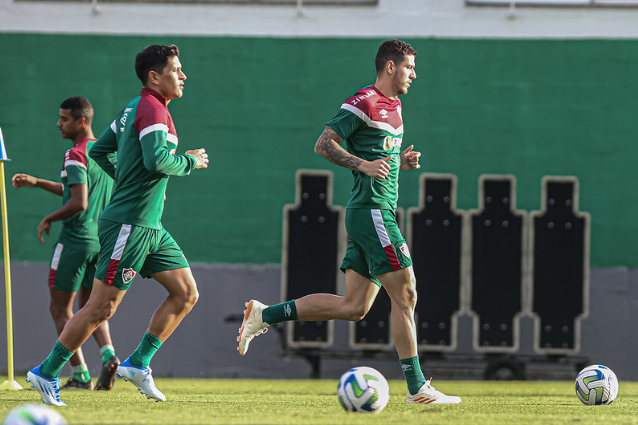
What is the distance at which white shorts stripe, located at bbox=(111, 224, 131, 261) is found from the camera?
17.1 ft

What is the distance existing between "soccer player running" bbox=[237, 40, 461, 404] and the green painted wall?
4.49m

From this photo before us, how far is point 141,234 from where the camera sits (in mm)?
5312

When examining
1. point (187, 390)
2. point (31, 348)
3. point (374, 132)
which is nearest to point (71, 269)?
point (187, 390)

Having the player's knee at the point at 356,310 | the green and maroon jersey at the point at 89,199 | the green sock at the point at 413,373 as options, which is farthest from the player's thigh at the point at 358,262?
the green and maroon jersey at the point at 89,199

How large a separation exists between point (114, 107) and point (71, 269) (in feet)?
12.4

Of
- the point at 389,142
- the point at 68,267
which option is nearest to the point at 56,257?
the point at 68,267

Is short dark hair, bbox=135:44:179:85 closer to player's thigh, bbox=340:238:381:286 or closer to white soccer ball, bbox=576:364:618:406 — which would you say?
player's thigh, bbox=340:238:381:286

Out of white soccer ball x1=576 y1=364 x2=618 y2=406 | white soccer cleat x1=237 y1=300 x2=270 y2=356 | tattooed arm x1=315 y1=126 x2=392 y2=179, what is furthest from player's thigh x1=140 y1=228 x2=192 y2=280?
white soccer ball x1=576 y1=364 x2=618 y2=406

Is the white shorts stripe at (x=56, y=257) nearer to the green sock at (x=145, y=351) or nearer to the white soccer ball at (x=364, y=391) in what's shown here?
the green sock at (x=145, y=351)

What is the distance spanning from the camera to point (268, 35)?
1057 cm

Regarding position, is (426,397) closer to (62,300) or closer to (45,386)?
(45,386)

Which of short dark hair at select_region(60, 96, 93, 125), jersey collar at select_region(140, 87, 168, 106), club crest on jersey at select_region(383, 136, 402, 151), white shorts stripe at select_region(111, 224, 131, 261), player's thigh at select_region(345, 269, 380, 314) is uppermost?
short dark hair at select_region(60, 96, 93, 125)

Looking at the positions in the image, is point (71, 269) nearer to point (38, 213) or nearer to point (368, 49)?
point (38, 213)

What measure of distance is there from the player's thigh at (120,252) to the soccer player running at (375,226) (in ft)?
3.36
